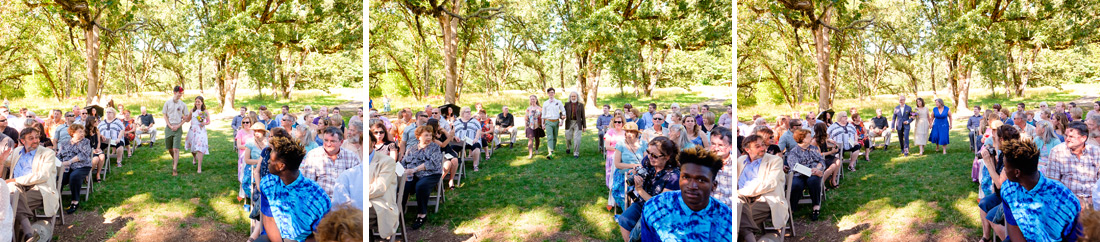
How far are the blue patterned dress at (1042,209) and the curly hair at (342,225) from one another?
342cm

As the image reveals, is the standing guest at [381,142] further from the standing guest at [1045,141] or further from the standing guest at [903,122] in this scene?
the standing guest at [903,122]

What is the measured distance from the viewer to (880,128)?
753 cm

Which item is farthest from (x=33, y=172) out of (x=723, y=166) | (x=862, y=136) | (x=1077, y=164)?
(x=862, y=136)

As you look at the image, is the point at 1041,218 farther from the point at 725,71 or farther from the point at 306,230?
the point at 725,71

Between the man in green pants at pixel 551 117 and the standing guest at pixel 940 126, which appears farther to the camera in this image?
the man in green pants at pixel 551 117

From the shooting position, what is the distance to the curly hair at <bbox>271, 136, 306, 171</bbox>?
3.47 metres

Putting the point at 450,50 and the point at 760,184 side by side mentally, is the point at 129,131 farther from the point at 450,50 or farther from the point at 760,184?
the point at 760,184

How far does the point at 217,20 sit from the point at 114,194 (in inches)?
68.3

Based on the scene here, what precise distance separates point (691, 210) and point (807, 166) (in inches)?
82.4

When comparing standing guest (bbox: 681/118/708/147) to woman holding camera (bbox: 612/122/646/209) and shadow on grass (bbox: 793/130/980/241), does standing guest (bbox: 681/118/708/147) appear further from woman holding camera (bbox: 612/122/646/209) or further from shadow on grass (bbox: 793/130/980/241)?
shadow on grass (bbox: 793/130/980/241)

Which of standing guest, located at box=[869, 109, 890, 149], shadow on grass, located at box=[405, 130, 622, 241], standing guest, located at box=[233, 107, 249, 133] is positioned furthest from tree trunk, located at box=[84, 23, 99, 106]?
standing guest, located at box=[869, 109, 890, 149]

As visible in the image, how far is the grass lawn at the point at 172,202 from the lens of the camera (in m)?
4.11

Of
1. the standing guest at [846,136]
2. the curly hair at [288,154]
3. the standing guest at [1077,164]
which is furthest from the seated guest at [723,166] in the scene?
the standing guest at [846,136]

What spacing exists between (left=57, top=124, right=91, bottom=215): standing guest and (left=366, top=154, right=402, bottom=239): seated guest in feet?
9.18
